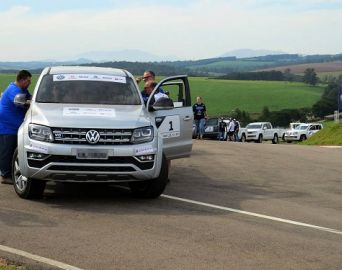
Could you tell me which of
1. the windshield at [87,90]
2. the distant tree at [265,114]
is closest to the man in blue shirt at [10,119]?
the windshield at [87,90]

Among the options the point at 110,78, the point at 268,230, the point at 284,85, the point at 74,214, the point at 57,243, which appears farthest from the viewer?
the point at 284,85

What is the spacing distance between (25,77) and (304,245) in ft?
17.4

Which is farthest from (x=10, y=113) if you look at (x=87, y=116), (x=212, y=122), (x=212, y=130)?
(x=212, y=122)

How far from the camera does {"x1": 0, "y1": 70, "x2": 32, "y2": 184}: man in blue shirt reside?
9344mm

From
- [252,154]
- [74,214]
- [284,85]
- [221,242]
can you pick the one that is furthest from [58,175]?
[284,85]

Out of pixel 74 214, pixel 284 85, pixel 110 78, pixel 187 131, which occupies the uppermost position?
pixel 110 78

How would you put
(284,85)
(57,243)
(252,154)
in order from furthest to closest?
(284,85), (252,154), (57,243)

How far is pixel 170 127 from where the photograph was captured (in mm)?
9570

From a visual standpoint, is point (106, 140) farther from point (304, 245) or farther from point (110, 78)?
point (304, 245)

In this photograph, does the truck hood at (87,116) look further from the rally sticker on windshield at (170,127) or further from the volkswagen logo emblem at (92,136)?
the rally sticker on windshield at (170,127)

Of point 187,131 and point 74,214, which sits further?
point 187,131

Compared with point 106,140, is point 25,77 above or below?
above

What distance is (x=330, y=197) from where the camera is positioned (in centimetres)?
969

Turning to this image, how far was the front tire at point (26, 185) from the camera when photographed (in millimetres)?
8148
